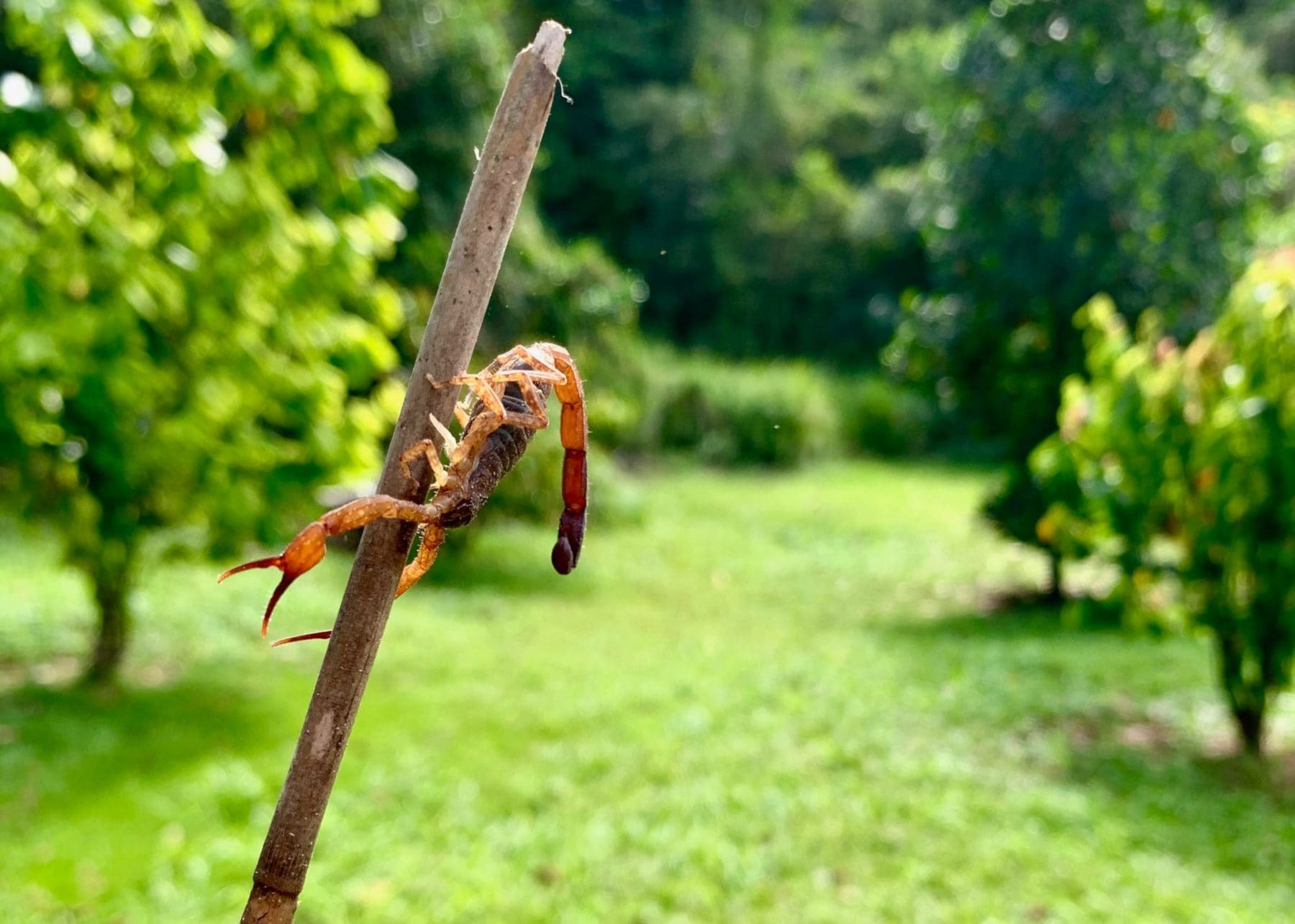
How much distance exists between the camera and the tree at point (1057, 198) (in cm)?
607

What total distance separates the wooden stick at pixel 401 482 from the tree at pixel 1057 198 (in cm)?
609

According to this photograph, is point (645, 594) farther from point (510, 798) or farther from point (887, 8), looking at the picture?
point (887, 8)

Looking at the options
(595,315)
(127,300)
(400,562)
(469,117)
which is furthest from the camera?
(595,315)

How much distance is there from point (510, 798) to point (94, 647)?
6.70 feet

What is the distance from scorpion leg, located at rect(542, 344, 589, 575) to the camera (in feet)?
2.81

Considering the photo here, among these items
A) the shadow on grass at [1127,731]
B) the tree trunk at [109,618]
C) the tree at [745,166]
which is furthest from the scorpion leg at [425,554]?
the tree at [745,166]

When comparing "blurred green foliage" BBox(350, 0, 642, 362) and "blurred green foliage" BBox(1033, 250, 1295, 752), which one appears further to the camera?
"blurred green foliage" BBox(350, 0, 642, 362)

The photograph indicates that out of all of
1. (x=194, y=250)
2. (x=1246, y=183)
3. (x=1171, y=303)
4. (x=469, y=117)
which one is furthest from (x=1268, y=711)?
(x=469, y=117)

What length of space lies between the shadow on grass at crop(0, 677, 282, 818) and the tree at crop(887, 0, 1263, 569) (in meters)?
4.53

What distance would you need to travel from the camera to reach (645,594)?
23.1ft

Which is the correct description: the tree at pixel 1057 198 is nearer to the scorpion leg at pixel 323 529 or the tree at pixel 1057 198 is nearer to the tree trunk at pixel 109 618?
the tree trunk at pixel 109 618

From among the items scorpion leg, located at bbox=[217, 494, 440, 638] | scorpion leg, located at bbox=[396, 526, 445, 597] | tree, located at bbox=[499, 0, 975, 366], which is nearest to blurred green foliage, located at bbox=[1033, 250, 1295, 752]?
scorpion leg, located at bbox=[396, 526, 445, 597]

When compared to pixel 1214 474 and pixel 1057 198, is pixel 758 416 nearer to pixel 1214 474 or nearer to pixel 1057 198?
pixel 1057 198

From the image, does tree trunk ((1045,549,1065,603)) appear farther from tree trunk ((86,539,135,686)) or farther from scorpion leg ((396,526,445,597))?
scorpion leg ((396,526,445,597))
